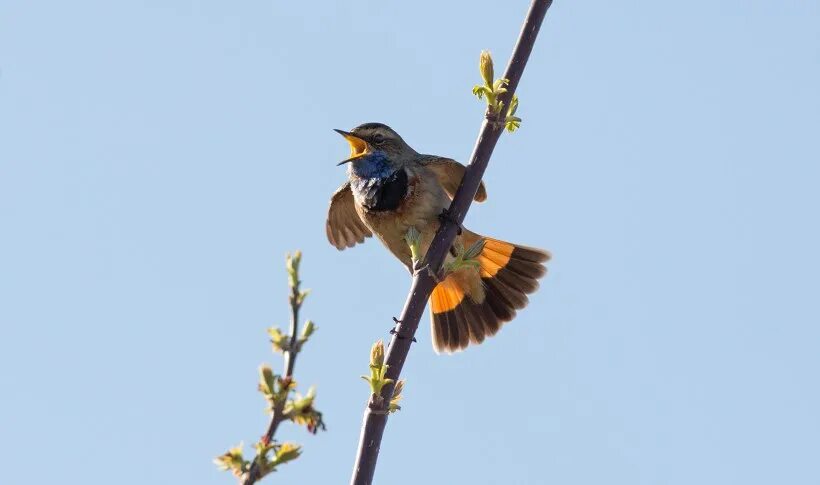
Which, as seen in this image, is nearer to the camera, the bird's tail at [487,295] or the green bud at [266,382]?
the green bud at [266,382]

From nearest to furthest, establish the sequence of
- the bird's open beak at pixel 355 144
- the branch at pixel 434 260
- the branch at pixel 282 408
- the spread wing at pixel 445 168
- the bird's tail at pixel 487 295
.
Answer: the branch at pixel 282 408 → the branch at pixel 434 260 → the spread wing at pixel 445 168 → the bird's open beak at pixel 355 144 → the bird's tail at pixel 487 295

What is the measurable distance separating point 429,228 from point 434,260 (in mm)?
2892

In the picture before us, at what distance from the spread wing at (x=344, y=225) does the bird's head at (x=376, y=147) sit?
0.82 m

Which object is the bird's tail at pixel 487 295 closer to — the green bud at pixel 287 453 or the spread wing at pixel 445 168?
the spread wing at pixel 445 168

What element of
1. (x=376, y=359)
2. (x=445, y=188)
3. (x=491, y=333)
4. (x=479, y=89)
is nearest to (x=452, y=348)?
(x=491, y=333)

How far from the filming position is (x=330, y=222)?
9133 millimetres

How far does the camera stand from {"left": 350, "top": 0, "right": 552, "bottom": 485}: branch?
3.91m

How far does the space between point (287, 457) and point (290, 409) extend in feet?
0.44

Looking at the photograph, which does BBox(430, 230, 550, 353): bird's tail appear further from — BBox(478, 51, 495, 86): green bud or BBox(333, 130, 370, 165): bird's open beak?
BBox(478, 51, 495, 86): green bud

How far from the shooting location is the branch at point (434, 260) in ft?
12.8

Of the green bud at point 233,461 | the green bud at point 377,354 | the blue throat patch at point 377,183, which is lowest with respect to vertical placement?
the green bud at point 233,461

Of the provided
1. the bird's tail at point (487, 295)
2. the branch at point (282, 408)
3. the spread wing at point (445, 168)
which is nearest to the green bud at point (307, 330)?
the branch at point (282, 408)

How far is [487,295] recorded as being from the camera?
868 centimetres

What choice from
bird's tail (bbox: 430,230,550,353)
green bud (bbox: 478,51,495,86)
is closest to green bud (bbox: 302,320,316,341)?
green bud (bbox: 478,51,495,86)
